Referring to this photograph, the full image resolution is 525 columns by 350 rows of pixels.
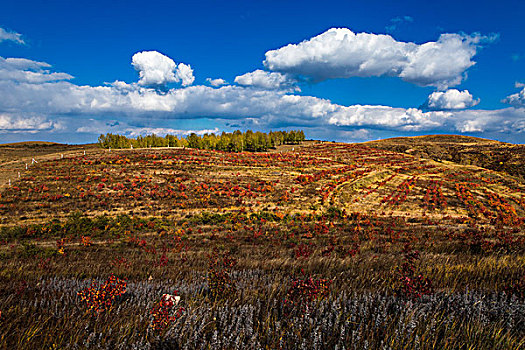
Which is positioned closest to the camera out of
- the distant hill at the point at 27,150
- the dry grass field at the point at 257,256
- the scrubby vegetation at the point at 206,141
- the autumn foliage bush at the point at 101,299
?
the dry grass field at the point at 257,256

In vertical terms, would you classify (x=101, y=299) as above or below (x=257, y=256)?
above

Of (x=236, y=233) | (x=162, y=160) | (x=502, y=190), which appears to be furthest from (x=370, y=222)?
(x=162, y=160)

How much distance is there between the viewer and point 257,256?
962cm

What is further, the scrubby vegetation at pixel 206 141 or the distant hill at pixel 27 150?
the scrubby vegetation at pixel 206 141

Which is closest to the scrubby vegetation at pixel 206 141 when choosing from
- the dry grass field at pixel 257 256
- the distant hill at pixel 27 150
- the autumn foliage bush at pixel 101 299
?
the distant hill at pixel 27 150

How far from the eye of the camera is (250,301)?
3117 millimetres

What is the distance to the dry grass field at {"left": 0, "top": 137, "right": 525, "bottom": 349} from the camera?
247 cm

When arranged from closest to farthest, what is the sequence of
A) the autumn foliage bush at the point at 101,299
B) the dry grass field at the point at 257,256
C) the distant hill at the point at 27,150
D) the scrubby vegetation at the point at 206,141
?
the dry grass field at the point at 257,256, the autumn foliage bush at the point at 101,299, the distant hill at the point at 27,150, the scrubby vegetation at the point at 206,141

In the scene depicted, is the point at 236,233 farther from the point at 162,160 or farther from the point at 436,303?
the point at 162,160

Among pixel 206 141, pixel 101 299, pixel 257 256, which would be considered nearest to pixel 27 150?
pixel 206 141

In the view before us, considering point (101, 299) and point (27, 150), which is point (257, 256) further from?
point (27, 150)

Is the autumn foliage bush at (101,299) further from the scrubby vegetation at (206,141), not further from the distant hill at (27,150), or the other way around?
the scrubby vegetation at (206,141)

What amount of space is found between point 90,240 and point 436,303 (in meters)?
20.2

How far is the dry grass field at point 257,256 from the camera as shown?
8.11ft
